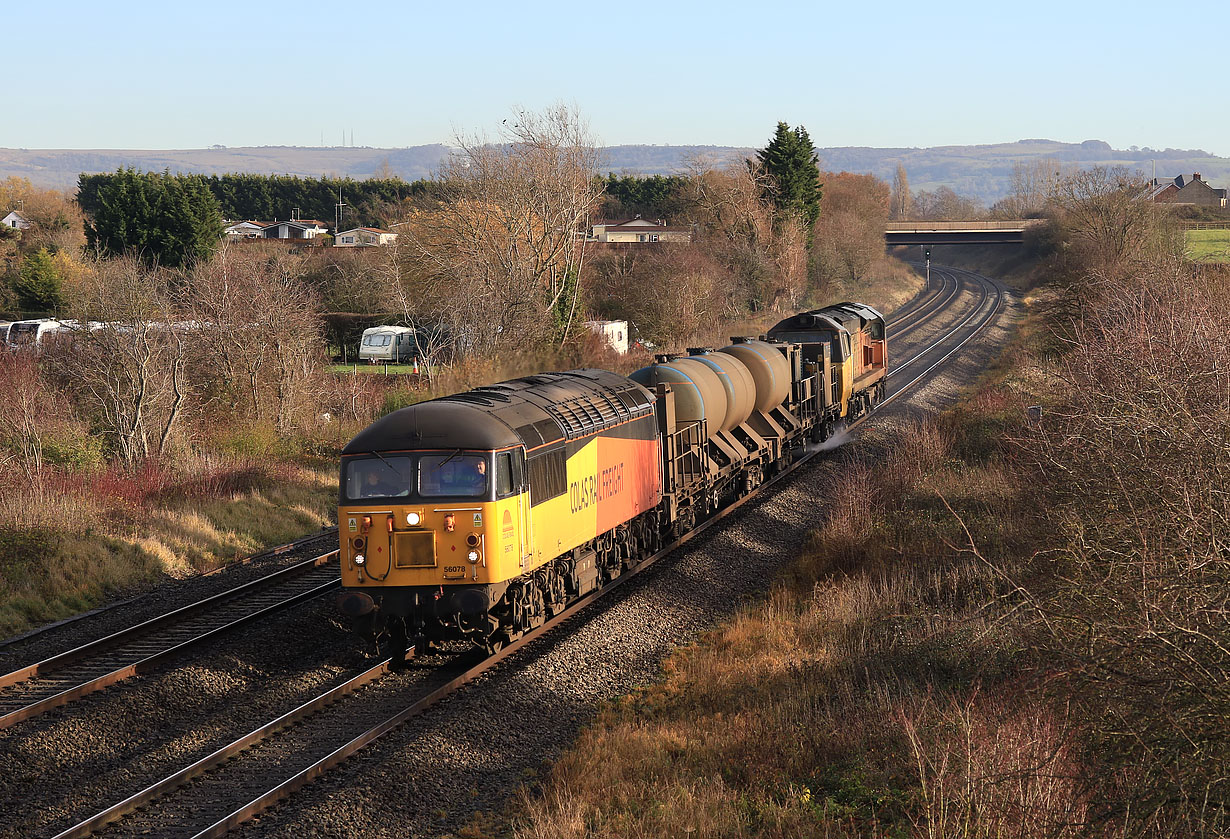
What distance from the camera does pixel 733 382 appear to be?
24484 millimetres

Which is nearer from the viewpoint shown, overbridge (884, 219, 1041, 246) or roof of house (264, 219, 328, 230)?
overbridge (884, 219, 1041, 246)

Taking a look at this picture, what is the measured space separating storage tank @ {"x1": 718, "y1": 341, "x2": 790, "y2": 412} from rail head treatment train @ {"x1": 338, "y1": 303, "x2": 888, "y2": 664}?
3503 mm

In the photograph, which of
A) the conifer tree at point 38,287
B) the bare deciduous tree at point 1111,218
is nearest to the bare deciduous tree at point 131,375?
the bare deciduous tree at point 1111,218

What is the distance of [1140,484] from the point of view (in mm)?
9477

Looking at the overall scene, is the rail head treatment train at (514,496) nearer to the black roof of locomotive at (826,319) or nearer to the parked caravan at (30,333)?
the black roof of locomotive at (826,319)

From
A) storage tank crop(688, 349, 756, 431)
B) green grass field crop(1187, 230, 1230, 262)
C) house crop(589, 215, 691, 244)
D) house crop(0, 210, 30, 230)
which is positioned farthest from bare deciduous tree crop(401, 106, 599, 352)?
house crop(0, 210, 30, 230)

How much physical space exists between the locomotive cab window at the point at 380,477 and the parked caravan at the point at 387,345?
38887mm

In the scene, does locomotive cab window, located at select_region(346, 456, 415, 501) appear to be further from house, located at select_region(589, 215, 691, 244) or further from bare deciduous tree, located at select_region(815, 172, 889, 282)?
house, located at select_region(589, 215, 691, 244)

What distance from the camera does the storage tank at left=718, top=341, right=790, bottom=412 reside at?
2677 cm

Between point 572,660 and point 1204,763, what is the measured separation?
29.8 feet

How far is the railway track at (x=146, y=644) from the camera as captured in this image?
531 inches

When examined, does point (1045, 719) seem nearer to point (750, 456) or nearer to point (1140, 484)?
point (1140, 484)

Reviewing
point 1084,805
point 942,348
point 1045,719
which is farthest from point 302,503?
point 942,348

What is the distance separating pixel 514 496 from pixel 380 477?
5.79 feet
